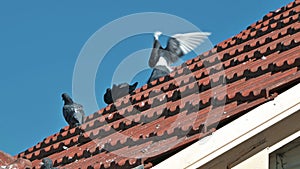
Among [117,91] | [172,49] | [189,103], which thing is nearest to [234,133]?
[189,103]

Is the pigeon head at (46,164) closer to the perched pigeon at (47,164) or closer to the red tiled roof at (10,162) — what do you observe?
the perched pigeon at (47,164)

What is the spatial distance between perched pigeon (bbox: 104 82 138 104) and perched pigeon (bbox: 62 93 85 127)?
293 millimetres

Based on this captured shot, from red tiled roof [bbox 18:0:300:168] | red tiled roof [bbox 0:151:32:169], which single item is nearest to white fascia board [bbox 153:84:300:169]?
red tiled roof [bbox 18:0:300:168]

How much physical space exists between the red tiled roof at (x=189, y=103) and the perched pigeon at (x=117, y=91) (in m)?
0.29

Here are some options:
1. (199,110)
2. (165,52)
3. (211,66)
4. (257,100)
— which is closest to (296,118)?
(257,100)

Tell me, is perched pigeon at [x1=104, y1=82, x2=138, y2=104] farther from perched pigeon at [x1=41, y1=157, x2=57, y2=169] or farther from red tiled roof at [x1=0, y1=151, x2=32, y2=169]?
perched pigeon at [x1=41, y1=157, x2=57, y2=169]

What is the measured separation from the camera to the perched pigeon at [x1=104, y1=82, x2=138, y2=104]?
31.6 ft

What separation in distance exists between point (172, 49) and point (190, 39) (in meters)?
0.57

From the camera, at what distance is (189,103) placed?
7375mm

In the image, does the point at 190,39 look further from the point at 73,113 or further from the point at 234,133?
the point at 234,133

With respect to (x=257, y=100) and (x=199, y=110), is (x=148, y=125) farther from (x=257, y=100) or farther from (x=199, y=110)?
(x=257, y=100)

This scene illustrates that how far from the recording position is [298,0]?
32.4ft

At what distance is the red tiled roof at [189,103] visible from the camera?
656 centimetres

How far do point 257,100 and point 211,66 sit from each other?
2.30 m
